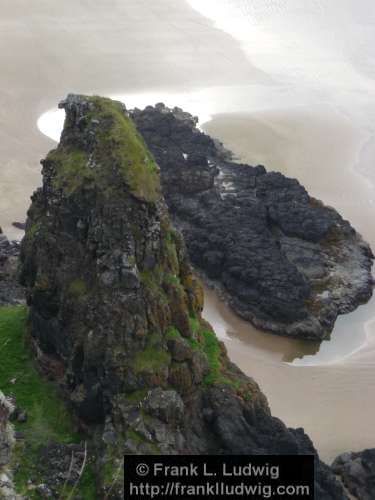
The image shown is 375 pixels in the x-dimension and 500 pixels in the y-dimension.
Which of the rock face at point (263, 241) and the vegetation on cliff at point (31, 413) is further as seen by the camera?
the rock face at point (263, 241)

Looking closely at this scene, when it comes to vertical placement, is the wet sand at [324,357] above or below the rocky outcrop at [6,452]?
above

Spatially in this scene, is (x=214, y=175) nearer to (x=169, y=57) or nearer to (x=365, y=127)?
(x=365, y=127)

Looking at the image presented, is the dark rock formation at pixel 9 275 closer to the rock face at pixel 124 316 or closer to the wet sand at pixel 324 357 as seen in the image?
the rock face at pixel 124 316

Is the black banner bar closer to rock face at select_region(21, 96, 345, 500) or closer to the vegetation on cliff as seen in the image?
rock face at select_region(21, 96, 345, 500)

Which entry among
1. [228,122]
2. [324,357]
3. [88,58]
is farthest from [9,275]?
[88,58]

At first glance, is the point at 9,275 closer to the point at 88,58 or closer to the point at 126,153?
the point at 126,153

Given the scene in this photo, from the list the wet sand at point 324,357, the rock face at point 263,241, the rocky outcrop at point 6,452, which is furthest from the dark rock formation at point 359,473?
the rocky outcrop at point 6,452
